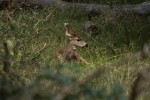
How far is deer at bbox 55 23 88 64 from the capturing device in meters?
4.90

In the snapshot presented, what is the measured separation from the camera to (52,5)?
6730mm

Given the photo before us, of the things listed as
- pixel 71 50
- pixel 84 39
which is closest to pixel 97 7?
pixel 84 39

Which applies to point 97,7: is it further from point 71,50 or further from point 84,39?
point 71,50

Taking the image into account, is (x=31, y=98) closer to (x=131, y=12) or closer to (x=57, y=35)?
(x=57, y=35)

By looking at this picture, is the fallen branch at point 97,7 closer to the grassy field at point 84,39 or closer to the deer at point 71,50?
the grassy field at point 84,39

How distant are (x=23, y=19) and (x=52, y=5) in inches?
52.2

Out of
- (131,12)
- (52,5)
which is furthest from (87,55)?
(52,5)

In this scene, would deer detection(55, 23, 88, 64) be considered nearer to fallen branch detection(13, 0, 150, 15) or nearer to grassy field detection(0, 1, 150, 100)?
grassy field detection(0, 1, 150, 100)

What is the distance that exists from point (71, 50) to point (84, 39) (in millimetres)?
772

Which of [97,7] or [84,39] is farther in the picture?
[97,7]

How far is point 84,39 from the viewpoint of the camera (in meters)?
5.75

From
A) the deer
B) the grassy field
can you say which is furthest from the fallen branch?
the deer

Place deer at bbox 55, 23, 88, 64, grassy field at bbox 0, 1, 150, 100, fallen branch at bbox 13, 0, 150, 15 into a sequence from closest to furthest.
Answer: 1. grassy field at bbox 0, 1, 150, 100
2. deer at bbox 55, 23, 88, 64
3. fallen branch at bbox 13, 0, 150, 15

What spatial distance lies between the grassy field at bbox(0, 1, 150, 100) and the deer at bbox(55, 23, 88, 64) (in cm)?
7
